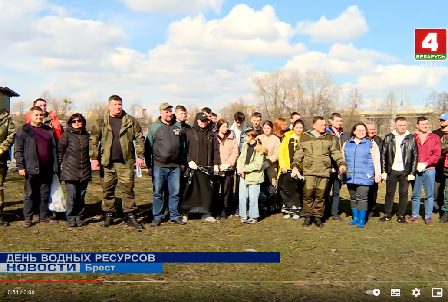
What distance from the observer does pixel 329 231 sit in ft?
22.0

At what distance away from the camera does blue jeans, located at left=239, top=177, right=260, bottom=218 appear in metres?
7.38

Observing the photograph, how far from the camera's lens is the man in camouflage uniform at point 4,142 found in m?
6.57

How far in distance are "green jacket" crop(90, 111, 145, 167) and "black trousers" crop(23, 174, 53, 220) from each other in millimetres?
1059

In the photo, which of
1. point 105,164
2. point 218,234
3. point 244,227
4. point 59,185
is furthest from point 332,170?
point 59,185

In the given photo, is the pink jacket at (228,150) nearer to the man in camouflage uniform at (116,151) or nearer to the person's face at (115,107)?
the man in camouflage uniform at (116,151)

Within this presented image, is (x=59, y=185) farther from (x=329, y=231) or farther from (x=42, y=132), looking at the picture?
(x=329, y=231)

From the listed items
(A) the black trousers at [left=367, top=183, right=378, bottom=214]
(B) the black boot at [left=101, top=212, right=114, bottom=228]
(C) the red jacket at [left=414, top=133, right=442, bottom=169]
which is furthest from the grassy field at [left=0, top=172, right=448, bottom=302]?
(C) the red jacket at [left=414, top=133, right=442, bottom=169]

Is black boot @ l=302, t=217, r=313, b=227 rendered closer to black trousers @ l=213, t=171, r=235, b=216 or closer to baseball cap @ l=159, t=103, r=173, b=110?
black trousers @ l=213, t=171, r=235, b=216

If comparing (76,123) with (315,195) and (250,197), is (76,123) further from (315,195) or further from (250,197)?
(315,195)

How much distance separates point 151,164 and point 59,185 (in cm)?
170

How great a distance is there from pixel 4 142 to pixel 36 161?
658mm

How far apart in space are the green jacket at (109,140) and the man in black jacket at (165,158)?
1.07 feet

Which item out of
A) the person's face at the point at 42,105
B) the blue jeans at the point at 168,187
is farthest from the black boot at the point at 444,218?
the person's face at the point at 42,105

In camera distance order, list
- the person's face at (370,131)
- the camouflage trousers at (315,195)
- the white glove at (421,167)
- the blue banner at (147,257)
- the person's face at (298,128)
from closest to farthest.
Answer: the blue banner at (147,257)
the camouflage trousers at (315,195)
the white glove at (421,167)
the person's face at (298,128)
the person's face at (370,131)
